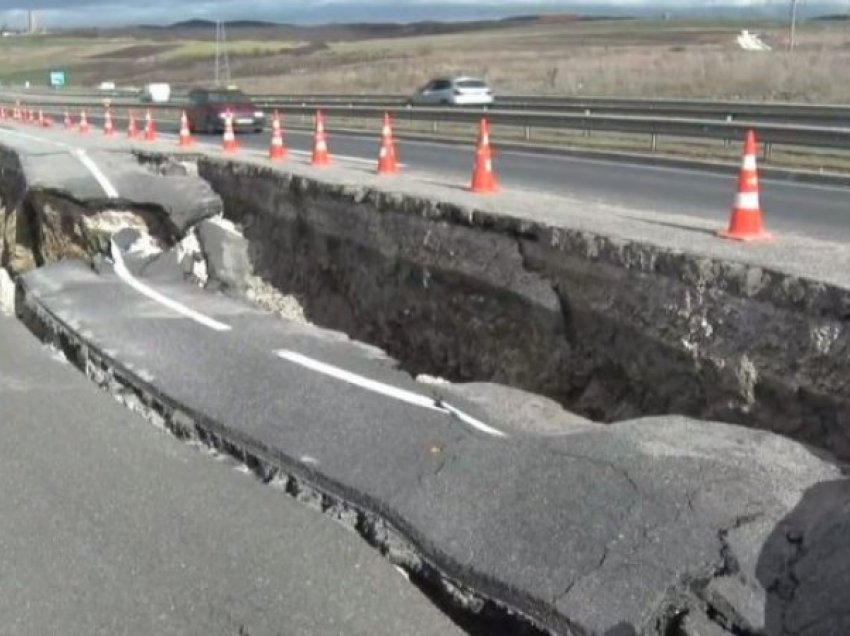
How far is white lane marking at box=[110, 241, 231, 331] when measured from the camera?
1061 cm

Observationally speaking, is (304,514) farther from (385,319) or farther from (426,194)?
(426,194)

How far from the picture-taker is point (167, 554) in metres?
5.71

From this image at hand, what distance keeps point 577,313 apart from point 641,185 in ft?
35.2

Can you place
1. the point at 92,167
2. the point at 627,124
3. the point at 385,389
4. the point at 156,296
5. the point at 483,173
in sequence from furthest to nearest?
the point at 627,124 < the point at 92,167 < the point at 483,173 < the point at 156,296 < the point at 385,389

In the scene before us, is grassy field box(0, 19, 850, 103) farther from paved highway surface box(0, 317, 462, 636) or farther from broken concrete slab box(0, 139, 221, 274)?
paved highway surface box(0, 317, 462, 636)

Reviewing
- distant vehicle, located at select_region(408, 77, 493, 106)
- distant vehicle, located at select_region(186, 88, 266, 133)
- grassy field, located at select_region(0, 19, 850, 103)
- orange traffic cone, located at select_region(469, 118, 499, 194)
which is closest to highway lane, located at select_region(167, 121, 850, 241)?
orange traffic cone, located at select_region(469, 118, 499, 194)

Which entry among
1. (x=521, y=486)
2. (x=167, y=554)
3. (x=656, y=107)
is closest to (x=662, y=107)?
(x=656, y=107)

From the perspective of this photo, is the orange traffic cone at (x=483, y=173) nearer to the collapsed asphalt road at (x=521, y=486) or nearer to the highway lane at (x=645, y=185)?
the highway lane at (x=645, y=185)

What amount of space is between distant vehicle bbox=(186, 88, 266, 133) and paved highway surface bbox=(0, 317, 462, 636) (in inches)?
1280

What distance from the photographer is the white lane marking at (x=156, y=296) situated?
1061cm

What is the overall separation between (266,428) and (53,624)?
247cm

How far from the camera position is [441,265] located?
10.5 metres

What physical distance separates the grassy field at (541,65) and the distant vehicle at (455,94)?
5.47m

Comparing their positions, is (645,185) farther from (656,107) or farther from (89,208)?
(656,107)
